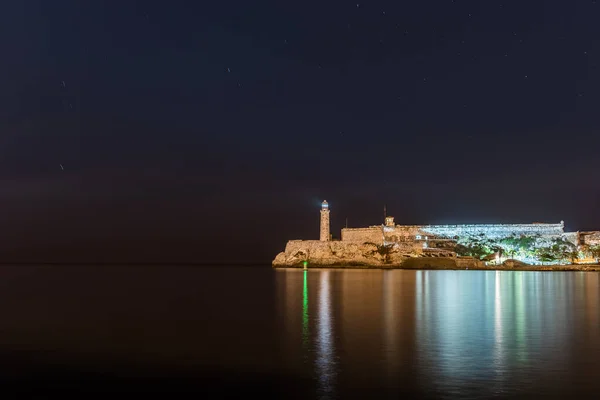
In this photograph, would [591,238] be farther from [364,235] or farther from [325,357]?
[325,357]

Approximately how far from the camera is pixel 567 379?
1095 centimetres

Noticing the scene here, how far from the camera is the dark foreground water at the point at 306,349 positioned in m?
10.4

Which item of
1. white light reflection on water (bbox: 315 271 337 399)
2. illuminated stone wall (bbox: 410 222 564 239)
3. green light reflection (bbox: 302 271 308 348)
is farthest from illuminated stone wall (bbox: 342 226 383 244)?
white light reflection on water (bbox: 315 271 337 399)

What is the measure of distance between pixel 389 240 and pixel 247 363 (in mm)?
61778

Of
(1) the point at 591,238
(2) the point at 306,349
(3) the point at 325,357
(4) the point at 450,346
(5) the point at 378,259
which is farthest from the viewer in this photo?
(5) the point at 378,259

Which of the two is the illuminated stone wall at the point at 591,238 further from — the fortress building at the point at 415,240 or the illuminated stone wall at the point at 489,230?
the illuminated stone wall at the point at 489,230

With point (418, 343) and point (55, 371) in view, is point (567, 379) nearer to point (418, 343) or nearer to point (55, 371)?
point (418, 343)

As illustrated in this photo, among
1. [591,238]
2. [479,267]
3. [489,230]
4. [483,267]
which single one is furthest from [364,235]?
[591,238]

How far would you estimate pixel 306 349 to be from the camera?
14.2 metres

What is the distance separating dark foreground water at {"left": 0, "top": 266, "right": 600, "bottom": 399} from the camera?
408 inches

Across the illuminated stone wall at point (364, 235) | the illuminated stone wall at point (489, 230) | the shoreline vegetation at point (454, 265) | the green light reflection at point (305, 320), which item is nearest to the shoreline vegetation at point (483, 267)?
the shoreline vegetation at point (454, 265)

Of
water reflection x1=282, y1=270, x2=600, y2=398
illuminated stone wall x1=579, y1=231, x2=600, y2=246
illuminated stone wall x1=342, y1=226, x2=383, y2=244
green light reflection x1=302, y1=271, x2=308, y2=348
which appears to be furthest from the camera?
illuminated stone wall x1=342, y1=226, x2=383, y2=244

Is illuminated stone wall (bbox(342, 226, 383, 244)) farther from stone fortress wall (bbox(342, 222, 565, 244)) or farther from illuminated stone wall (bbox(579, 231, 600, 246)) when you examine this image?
illuminated stone wall (bbox(579, 231, 600, 246))

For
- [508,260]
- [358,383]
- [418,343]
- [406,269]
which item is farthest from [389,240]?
[358,383]
